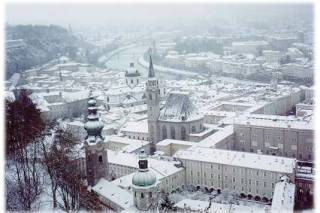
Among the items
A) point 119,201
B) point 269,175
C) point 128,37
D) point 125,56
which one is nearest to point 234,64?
point 125,56

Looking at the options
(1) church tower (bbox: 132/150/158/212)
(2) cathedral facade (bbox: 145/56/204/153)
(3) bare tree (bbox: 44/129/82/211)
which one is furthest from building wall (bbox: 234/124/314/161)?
(1) church tower (bbox: 132/150/158/212)

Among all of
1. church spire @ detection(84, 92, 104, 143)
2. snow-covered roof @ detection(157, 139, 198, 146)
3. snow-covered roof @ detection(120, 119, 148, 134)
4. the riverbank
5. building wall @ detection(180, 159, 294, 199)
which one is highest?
church spire @ detection(84, 92, 104, 143)

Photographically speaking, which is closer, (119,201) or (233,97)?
(119,201)

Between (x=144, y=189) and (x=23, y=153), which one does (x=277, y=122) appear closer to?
(x=144, y=189)

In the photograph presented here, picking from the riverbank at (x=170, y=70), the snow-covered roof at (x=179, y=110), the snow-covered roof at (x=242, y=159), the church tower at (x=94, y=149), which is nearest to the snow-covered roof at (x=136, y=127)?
the snow-covered roof at (x=179, y=110)

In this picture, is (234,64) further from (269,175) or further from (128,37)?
(128,37)

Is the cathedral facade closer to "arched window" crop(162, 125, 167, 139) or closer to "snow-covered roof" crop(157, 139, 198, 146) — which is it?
"arched window" crop(162, 125, 167, 139)
